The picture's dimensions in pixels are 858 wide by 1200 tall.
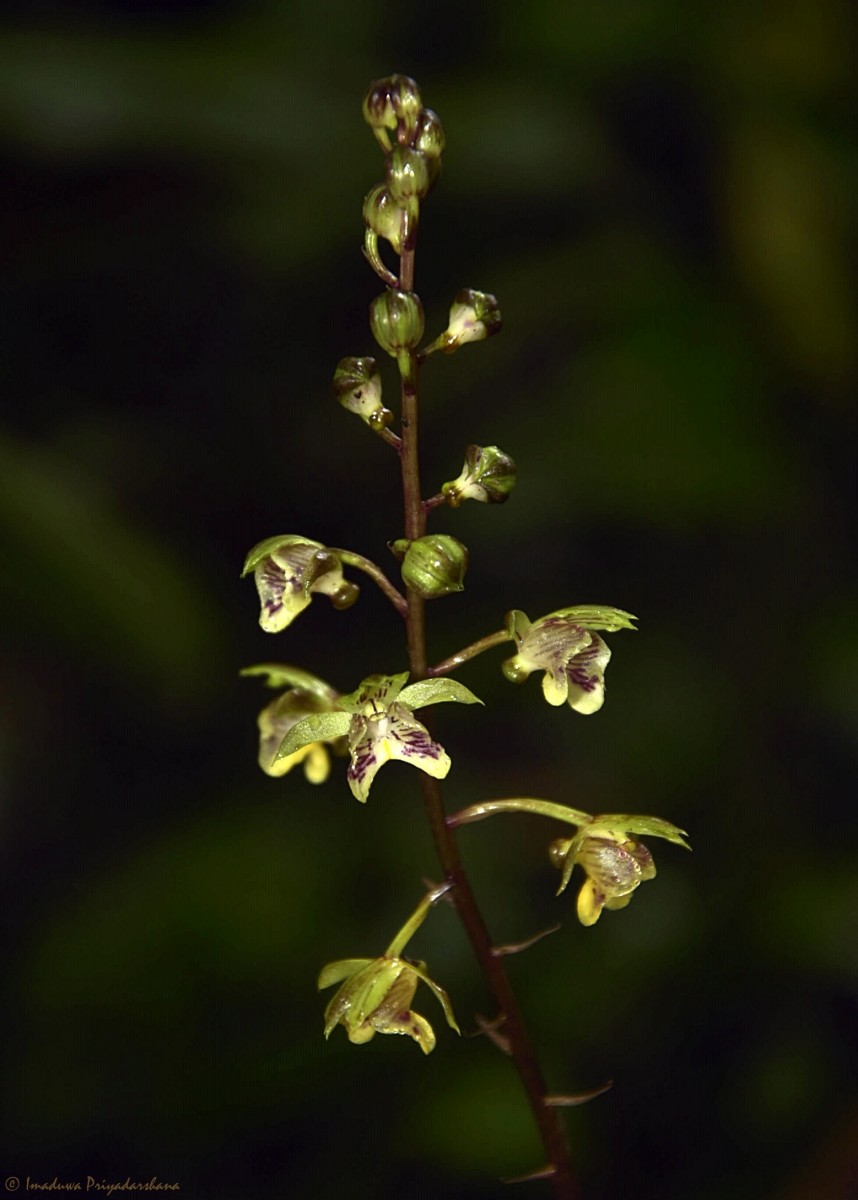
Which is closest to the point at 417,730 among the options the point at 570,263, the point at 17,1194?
the point at 17,1194

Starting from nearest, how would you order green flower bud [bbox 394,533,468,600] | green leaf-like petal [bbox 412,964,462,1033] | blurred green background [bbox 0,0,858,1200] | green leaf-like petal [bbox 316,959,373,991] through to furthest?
green flower bud [bbox 394,533,468,600], green leaf-like petal [bbox 412,964,462,1033], green leaf-like petal [bbox 316,959,373,991], blurred green background [bbox 0,0,858,1200]

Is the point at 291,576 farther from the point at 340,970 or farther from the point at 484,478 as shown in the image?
the point at 340,970

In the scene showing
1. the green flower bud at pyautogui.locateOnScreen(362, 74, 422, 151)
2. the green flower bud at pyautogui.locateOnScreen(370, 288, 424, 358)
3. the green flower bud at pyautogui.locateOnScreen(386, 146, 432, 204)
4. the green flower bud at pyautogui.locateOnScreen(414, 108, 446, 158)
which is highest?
the green flower bud at pyautogui.locateOnScreen(362, 74, 422, 151)

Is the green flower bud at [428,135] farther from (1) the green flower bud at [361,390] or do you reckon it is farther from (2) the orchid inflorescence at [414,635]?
(1) the green flower bud at [361,390]

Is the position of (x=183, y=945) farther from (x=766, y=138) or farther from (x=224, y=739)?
(x=766, y=138)

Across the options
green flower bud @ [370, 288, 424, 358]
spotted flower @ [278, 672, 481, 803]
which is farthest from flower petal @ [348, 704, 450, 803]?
green flower bud @ [370, 288, 424, 358]

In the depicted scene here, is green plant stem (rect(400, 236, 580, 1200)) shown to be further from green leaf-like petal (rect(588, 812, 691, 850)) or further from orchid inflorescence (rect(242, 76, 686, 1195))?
green leaf-like petal (rect(588, 812, 691, 850))

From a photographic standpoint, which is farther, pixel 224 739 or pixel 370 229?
pixel 224 739

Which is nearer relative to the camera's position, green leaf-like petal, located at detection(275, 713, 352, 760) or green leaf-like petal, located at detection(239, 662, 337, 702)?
green leaf-like petal, located at detection(275, 713, 352, 760)
